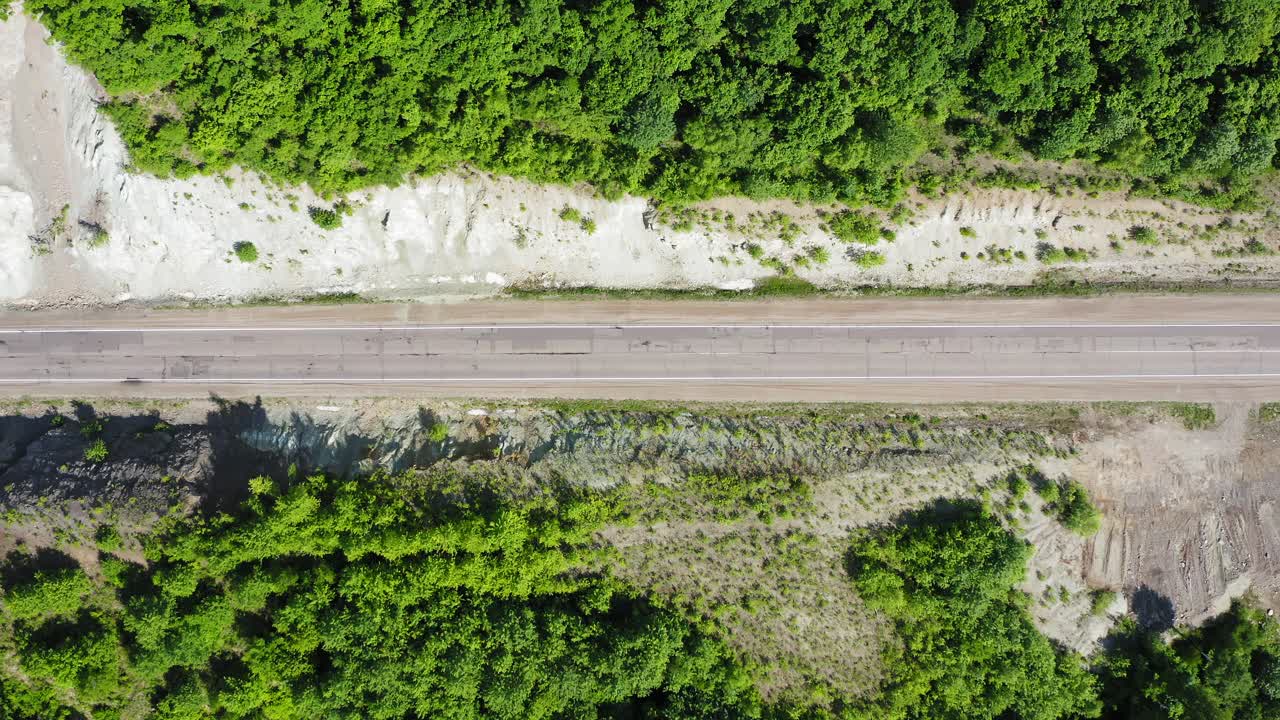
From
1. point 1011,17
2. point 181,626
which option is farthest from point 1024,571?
point 181,626

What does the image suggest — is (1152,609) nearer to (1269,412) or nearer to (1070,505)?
(1070,505)

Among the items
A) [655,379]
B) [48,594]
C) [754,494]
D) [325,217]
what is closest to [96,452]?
Answer: [48,594]

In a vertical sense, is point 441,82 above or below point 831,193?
above

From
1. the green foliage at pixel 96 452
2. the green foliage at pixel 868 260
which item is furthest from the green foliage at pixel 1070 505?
the green foliage at pixel 96 452

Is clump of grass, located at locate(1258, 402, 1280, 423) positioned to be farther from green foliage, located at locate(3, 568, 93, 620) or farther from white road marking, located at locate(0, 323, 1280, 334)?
green foliage, located at locate(3, 568, 93, 620)

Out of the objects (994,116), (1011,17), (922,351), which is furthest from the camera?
(922,351)

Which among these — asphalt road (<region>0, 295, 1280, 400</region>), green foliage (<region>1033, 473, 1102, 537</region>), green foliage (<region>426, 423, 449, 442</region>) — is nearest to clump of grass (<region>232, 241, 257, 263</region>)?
asphalt road (<region>0, 295, 1280, 400</region>)

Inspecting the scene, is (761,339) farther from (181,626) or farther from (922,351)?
(181,626)
